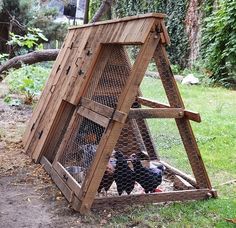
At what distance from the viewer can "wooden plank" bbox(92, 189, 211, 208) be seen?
9.44ft

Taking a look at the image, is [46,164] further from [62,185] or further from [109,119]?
[109,119]

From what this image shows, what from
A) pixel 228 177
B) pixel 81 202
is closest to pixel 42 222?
pixel 81 202

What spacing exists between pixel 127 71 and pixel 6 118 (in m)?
3.03

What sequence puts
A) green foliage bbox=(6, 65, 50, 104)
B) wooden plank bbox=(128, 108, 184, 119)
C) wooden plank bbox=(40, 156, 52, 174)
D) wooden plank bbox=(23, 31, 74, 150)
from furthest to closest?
1. green foliage bbox=(6, 65, 50, 104)
2. wooden plank bbox=(23, 31, 74, 150)
3. wooden plank bbox=(40, 156, 52, 174)
4. wooden plank bbox=(128, 108, 184, 119)

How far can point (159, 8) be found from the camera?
538 inches

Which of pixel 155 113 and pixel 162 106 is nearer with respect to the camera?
pixel 155 113

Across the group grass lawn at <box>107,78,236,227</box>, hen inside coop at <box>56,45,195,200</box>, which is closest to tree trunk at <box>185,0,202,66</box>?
grass lawn at <box>107,78,236,227</box>

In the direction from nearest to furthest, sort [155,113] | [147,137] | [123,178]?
[155,113]
[123,178]
[147,137]

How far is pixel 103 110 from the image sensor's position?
115 inches

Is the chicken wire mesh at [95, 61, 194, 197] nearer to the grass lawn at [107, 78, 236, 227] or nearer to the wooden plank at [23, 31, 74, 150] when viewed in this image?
the grass lawn at [107, 78, 236, 227]

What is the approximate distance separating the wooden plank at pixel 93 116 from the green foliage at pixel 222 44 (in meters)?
6.86

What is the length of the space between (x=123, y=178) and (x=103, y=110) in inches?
20.5

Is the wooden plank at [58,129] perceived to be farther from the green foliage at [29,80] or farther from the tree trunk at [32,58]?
the tree trunk at [32,58]

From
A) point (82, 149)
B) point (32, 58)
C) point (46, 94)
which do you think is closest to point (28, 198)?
point (82, 149)
